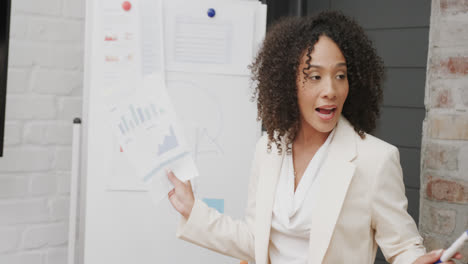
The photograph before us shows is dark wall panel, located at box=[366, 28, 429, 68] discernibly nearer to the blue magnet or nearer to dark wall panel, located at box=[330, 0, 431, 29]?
dark wall panel, located at box=[330, 0, 431, 29]

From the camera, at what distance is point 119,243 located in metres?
1.79

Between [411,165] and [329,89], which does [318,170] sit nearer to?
[329,89]

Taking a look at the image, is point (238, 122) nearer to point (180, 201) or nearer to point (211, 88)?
point (211, 88)

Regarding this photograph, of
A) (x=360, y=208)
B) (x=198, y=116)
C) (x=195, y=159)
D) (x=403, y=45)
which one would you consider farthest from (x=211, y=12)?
(x=360, y=208)

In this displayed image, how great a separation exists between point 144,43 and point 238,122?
0.41 meters

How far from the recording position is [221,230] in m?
1.37

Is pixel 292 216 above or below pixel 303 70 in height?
below

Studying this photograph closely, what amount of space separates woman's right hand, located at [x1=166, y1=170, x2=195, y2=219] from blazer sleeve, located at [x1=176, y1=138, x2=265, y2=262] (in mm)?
17

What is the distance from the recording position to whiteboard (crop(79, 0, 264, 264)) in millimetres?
1780

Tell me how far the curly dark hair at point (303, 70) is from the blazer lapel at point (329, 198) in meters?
0.10

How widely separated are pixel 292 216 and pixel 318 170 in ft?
0.40

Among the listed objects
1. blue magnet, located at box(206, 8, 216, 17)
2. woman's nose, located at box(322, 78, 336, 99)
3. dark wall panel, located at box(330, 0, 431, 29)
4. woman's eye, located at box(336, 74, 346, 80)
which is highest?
dark wall panel, located at box(330, 0, 431, 29)

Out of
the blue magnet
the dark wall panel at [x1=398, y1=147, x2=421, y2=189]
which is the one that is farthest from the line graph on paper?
the dark wall panel at [x1=398, y1=147, x2=421, y2=189]

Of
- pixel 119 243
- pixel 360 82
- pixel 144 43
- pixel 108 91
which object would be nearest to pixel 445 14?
pixel 360 82
